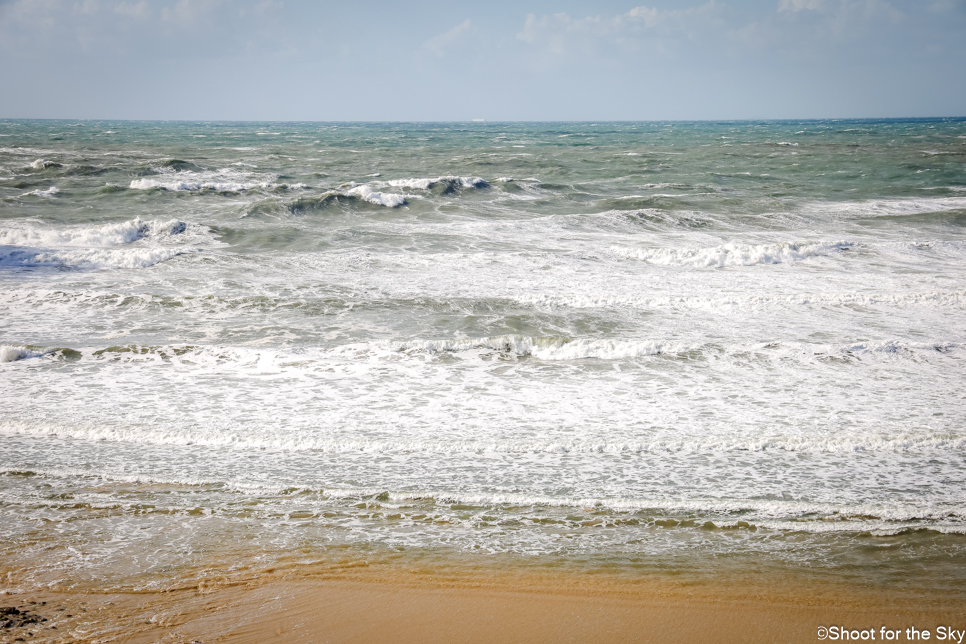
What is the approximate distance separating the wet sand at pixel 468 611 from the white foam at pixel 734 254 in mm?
10544

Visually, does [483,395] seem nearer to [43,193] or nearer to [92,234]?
[92,234]

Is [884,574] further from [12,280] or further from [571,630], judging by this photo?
[12,280]

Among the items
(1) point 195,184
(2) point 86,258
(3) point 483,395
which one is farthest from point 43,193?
(3) point 483,395

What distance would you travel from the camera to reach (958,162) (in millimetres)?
37781

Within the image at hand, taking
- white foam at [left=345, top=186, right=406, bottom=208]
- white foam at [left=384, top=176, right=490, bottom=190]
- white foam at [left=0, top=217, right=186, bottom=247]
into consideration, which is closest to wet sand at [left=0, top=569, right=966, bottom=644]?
white foam at [left=0, top=217, right=186, bottom=247]

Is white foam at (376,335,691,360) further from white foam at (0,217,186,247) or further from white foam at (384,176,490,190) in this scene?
white foam at (384,176,490,190)

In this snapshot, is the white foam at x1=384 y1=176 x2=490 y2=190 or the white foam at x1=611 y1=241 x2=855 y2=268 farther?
the white foam at x1=384 y1=176 x2=490 y2=190

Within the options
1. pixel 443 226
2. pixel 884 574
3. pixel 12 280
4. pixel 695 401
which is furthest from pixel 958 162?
pixel 12 280

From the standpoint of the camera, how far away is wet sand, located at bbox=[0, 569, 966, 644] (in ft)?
12.1

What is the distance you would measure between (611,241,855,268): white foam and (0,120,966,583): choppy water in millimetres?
90

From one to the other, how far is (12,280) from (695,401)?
41.6 ft

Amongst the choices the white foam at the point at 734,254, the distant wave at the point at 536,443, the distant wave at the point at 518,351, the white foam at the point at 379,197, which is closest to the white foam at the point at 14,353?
the distant wave at the point at 518,351

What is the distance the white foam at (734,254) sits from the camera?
14.0 meters

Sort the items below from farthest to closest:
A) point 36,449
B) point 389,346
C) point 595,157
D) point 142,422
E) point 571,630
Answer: point 595,157 → point 389,346 → point 142,422 → point 36,449 → point 571,630
